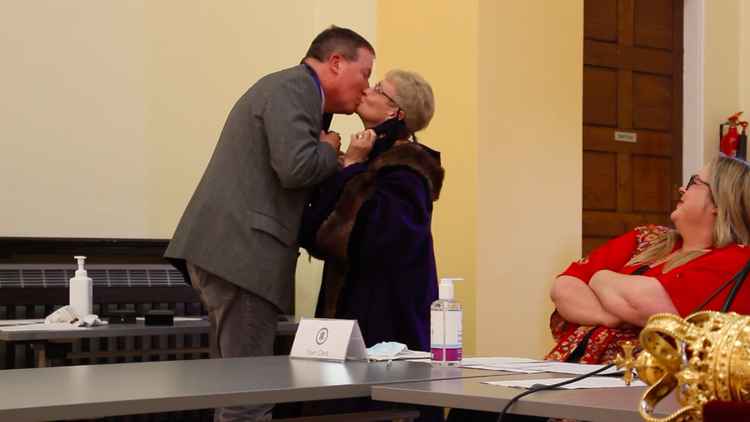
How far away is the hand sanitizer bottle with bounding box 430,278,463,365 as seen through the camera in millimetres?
2104

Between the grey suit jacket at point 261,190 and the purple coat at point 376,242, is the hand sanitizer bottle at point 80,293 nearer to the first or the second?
the grey suit jacket at point 261,190

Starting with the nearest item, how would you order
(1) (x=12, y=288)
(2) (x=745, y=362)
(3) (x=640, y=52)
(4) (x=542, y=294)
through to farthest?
(2) (x=745, y=362), (1) (x=12, y=288), (4) (x=542, y=294), (3) (x=640, y=52)

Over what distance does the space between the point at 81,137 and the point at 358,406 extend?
2155 millimetres

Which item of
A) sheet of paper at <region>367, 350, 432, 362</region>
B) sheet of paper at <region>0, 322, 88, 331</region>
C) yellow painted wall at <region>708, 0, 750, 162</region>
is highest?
yellow painted wall at <region>708, 0, 750, 162</region>

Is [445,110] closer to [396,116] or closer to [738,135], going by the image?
[396,116]

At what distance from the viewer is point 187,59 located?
4.64 m

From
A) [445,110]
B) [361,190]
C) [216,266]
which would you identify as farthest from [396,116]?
[445,110]

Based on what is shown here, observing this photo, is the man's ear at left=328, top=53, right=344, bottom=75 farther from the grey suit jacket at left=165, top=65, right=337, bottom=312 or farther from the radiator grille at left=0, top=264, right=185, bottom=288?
the radiator grille at left=0, top=264, right=185, bottom=288

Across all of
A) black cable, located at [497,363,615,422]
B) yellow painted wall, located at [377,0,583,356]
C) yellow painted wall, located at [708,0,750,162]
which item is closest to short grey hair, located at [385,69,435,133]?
yellow painted wall, located at [377,0,583,356]

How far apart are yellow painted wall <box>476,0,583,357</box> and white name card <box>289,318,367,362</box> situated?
2.31m

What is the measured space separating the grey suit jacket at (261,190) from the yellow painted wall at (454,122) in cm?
168

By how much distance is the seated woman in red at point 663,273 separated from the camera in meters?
2.73

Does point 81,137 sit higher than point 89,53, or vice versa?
point 89,53

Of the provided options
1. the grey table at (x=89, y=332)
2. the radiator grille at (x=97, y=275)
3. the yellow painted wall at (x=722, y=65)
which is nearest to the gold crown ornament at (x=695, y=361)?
the grey table at (x=89, y=332)
